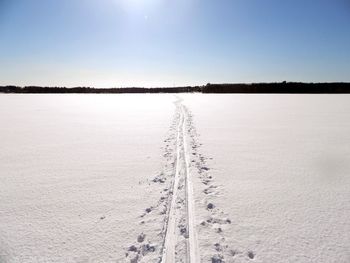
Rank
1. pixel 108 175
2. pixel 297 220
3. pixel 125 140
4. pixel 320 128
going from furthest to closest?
pixel 320 128 < pixel 125 140 < pixel 108 175 < pixel 297 220

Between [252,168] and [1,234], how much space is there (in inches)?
190

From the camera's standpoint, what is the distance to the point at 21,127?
470 inches

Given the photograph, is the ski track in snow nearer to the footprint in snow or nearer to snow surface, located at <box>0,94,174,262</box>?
the footprint in snow

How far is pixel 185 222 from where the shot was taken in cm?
366

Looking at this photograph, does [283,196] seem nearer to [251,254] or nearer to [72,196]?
[251,254]

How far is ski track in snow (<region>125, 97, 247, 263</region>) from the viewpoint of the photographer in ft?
9.77

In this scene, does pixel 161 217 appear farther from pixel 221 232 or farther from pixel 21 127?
pixel 21 127

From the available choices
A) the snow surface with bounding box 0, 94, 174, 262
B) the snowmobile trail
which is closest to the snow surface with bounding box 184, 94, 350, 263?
the snowmobile trail

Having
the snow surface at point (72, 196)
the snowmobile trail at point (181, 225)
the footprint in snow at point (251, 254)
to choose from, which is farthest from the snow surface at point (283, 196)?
the snow surface at point (72, 196)

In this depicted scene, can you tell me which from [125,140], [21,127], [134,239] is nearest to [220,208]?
[134,239]

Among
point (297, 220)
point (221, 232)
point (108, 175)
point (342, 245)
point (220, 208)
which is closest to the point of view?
point (342, 245)

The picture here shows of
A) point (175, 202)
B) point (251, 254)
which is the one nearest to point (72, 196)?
point (175, 202)

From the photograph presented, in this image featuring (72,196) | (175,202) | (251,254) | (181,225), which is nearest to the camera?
(251,254)

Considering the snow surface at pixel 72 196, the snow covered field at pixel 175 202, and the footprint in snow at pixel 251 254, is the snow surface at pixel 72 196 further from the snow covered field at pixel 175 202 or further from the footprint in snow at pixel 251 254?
the footprint in snow at pixel 251 254
